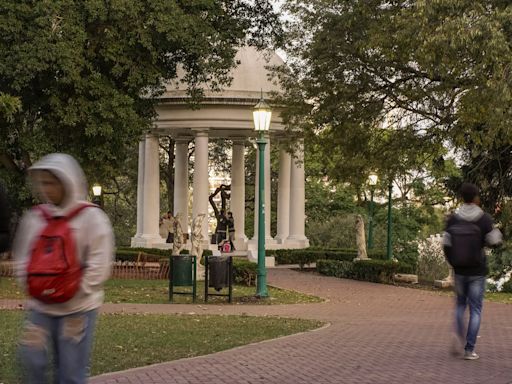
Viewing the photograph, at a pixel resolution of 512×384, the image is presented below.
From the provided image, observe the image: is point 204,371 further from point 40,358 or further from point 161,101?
point 161,101

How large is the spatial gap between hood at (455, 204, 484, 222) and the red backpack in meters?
5.54

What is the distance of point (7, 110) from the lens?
20.3m

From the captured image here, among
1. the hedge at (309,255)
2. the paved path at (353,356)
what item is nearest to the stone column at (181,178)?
the hedge at (309,255)

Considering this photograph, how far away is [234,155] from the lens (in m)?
45.2

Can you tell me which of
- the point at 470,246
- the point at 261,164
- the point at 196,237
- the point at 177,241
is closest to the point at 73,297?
the point at 470,246

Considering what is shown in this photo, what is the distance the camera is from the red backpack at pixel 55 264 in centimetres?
535

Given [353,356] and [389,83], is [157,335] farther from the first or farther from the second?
[389,83]

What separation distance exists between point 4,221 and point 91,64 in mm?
19661

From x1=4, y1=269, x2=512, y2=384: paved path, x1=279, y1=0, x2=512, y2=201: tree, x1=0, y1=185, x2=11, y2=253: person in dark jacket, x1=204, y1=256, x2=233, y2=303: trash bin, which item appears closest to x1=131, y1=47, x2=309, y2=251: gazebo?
x1=279, y1=0, x2=512, y2=201: tree

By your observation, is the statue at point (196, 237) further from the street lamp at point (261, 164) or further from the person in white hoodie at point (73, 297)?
the person in white hoodie at point (73, 297)

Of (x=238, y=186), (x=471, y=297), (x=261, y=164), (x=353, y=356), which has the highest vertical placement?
(x=238, y=186)

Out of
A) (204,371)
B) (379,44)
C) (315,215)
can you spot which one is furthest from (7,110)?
(315,215)

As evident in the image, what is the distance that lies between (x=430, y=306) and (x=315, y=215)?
116 ft

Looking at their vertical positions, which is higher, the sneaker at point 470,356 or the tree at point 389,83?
the tree at point 389,83
